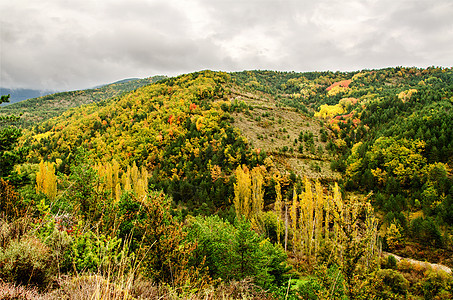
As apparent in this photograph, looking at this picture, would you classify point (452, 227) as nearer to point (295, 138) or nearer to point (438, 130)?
point (438, 130)

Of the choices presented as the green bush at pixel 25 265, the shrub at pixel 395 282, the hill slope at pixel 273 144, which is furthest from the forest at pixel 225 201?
the hill slope at pixel 273 144

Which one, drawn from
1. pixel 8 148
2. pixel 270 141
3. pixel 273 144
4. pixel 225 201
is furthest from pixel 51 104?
pixel 8 148

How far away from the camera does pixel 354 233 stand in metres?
5.63

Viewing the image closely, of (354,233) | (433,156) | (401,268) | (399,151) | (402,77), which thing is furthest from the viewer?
(402,77)

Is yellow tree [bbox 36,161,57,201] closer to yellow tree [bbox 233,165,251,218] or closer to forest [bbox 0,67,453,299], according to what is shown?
forest [bbox 0,67,453,299]

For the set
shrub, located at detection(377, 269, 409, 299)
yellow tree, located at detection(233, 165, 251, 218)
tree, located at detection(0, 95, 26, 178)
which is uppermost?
tree, located at detection(0, 95, 26, 178)

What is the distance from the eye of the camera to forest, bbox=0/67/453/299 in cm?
457

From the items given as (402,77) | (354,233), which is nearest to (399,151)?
(354,233)

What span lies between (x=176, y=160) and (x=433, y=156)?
44956 mm

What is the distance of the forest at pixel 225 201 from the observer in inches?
180

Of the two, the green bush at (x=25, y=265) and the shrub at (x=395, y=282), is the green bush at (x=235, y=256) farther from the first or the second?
the shrub at (x=395, y=282)

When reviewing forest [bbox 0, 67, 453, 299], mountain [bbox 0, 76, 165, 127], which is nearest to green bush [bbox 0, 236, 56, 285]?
forest [bbox 0, 67, 453, 299]

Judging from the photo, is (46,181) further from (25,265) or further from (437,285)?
(437,285)

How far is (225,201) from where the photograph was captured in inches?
1427
